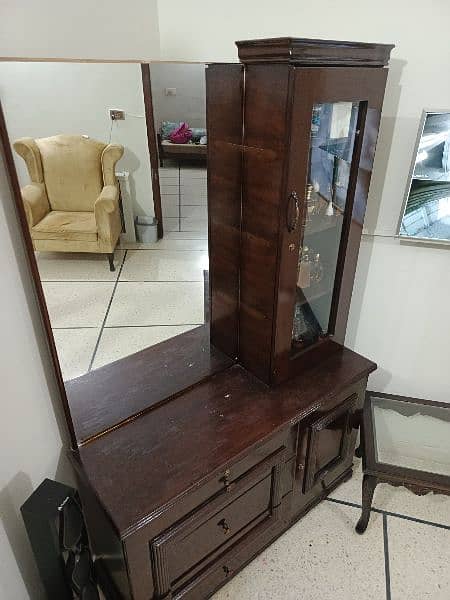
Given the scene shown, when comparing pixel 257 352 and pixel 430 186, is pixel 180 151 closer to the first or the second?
pixel 257 352

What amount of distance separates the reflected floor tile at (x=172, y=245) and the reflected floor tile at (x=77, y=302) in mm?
129

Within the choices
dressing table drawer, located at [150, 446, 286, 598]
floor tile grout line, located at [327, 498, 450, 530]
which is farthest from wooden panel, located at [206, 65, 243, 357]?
floor tile grout line, located at [327, 498, 450, 530]

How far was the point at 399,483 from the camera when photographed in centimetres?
149

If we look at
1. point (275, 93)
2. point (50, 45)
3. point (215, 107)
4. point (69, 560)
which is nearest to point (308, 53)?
point (275, 93)

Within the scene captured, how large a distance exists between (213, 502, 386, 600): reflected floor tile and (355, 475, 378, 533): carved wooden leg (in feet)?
0.14

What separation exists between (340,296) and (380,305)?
17.4 inches

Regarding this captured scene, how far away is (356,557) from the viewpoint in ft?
5.16

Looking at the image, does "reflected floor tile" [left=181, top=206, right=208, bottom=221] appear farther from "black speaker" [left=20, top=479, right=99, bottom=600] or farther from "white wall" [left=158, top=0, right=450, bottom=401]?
"black speaker" [left=20, top=479, right=99, bottom=600]

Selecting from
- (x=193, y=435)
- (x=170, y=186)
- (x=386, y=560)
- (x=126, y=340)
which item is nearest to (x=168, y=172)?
(x=170, y=186)

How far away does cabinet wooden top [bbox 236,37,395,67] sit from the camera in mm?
949

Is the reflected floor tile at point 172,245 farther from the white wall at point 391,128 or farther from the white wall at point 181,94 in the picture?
the white wall at point 391,128

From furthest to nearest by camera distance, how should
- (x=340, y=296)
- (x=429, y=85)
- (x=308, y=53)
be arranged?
(x=340, y=296) → (x=429, y=85) → (x=308, y=53)

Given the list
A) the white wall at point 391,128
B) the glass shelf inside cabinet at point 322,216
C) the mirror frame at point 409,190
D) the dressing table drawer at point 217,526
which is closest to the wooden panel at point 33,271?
the dressing table drawer at point 217,526

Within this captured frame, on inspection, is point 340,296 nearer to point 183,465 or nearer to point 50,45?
point 183,465
